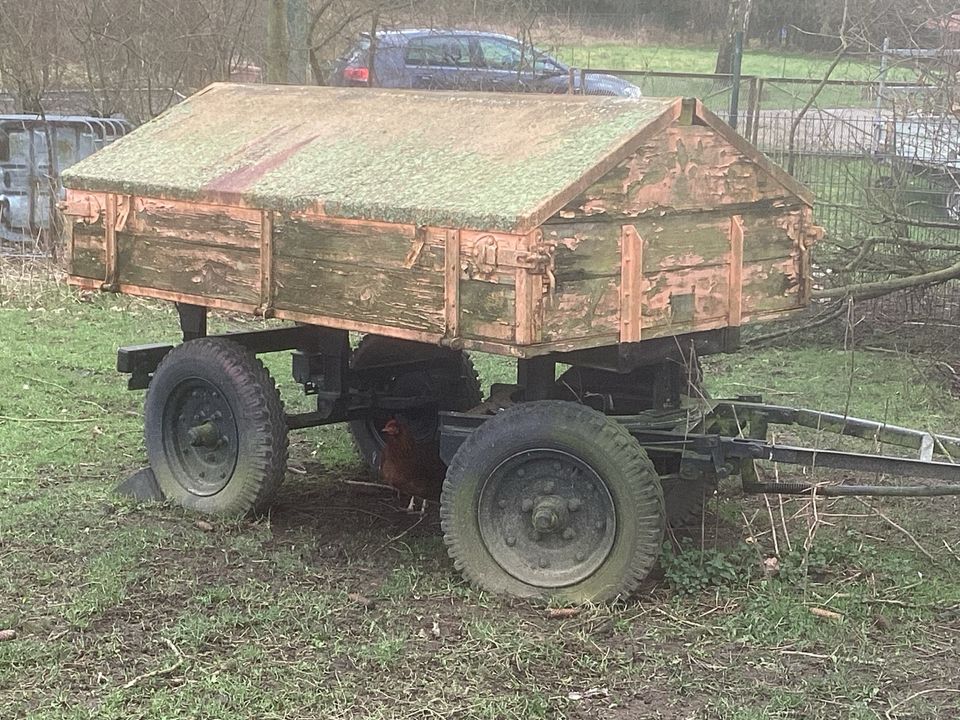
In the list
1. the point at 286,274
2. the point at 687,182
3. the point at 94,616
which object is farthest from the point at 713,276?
the point at 94,616

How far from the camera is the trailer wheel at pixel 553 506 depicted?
477 cm

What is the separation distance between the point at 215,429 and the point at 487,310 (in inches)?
75.7

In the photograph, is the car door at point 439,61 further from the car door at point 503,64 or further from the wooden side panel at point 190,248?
the wooden side panel at point 190,248

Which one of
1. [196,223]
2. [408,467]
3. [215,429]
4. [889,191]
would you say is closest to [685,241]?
[408,467]

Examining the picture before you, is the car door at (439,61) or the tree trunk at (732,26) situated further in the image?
the tree trunk at (732,26)

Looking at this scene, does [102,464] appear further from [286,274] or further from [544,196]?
[544,196]

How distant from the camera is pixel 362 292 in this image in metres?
5.07

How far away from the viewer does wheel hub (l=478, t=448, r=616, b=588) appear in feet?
16.0

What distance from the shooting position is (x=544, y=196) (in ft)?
14.7

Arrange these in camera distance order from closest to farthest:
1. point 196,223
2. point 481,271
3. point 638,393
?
point 481,271 → point 196,223 → point 638,393

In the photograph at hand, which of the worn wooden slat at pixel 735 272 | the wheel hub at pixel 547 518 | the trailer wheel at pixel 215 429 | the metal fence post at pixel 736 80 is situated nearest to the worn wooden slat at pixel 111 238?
the trailer wheel at pixel 215 429

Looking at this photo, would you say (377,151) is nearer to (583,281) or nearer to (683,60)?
(583,281)

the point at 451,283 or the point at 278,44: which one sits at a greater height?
the point at 278,44

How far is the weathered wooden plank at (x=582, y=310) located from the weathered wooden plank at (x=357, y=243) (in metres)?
0.47
